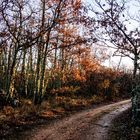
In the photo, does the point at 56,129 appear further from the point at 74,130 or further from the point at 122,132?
the point at 122,132

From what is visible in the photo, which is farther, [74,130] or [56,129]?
[56,129]

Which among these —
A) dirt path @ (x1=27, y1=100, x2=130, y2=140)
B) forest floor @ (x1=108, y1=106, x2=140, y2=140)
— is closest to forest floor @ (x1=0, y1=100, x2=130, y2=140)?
dirt path @ (x1=27, y1=100, x2=130, y2=140)

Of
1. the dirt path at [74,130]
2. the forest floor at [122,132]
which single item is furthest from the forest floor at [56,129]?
the forest floor at [122,132]

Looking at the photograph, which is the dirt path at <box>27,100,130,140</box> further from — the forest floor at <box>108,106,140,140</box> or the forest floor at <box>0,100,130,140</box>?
the forest floor at <box>108,106,140,140</box>

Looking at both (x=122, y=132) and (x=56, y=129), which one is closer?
(x=122, y=132)

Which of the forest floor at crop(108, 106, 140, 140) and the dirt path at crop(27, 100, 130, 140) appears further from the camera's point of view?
the forest floor at crop(108, 106, 140, 140)

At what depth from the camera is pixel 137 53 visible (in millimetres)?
21219

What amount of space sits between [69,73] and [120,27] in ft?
66.2

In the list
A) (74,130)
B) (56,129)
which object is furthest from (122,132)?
(56,129)

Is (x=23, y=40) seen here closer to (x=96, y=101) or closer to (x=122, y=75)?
(x=96, y=101)

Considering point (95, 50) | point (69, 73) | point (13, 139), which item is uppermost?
point (95, 50)

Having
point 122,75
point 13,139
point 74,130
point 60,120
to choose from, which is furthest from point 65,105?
point 122,75

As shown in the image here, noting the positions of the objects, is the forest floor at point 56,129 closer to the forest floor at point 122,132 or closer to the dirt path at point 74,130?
the dirt path at point 74,130

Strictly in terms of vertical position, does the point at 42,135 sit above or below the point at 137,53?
below
